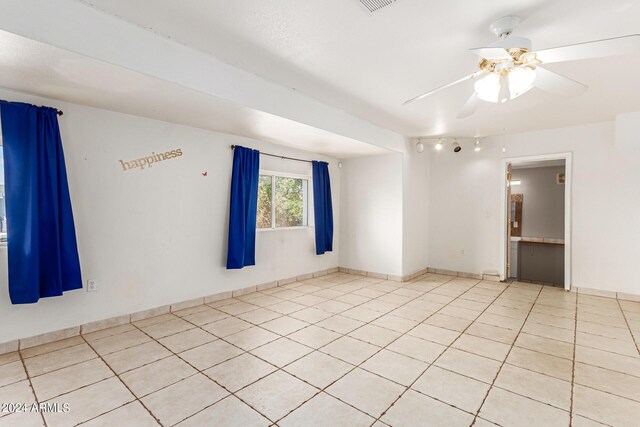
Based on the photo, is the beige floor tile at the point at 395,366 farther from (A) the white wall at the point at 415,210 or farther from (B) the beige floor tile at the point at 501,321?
(A) the white wall at the point at 415,210

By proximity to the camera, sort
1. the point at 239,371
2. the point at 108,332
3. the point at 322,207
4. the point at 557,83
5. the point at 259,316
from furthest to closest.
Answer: the point at 322,207, the point at 259,316, the point at 108,332, the point at 239,371, the point at 557,83

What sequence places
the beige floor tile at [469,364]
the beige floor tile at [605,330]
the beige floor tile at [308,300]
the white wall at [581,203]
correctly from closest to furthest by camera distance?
the beige floor tile at [469,364]
the beige floor tile at [605,330]
the beige floor tile at [308,300]
the white wall at [581,203]

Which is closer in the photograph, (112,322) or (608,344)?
(608,344)

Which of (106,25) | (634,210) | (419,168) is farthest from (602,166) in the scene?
(106,25)

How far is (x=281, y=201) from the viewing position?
207 inches

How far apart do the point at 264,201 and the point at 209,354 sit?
8.80 feet

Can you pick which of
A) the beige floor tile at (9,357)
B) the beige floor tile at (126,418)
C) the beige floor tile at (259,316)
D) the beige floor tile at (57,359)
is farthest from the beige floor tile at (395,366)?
the beige floor tile at (9,357)

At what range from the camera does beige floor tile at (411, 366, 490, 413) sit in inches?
81.6

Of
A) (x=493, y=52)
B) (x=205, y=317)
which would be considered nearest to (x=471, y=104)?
(x=493, y=52)

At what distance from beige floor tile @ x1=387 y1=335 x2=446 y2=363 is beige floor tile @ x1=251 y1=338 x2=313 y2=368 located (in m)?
0.83

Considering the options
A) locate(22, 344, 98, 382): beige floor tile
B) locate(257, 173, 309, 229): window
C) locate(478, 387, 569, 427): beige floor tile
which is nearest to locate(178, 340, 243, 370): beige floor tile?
locate(22, 344, 98, 382): beige floor tile

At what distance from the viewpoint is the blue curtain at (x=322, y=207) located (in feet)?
18.3

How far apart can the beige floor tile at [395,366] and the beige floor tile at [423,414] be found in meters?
0.22

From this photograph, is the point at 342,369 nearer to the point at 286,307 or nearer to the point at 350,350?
→ the point at 350,350
